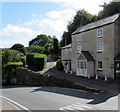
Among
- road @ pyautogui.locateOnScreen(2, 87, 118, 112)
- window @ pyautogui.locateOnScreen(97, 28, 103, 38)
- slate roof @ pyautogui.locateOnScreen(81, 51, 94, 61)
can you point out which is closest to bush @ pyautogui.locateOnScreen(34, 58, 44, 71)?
slate roof @ pyautogui.locateOnScreen(81, 51, 94, 61)

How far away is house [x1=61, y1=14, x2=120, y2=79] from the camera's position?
2142 cm

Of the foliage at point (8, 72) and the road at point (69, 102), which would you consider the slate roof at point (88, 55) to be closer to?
the road at point (69, 102)

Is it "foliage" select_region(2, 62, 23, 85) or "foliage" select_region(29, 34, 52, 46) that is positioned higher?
"foliage" select_region(29, 34, 52, 46)

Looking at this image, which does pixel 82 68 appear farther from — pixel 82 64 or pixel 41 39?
pixel 41 39

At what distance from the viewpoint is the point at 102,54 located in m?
23.2

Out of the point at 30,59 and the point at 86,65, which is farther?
the point at 30,59

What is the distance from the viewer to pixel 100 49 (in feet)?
78.2

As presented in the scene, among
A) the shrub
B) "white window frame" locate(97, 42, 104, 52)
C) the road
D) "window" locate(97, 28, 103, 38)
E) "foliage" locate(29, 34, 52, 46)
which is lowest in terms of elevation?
the road

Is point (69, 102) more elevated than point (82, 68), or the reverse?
point (82, 68)

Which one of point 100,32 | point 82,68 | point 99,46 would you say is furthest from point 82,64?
point 100,32

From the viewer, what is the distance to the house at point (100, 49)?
21.4 m

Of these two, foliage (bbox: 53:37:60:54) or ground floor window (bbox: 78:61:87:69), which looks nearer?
ground floor window (bbox: 78:61:87:69)

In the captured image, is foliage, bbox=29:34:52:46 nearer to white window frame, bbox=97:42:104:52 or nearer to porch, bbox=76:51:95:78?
porch, bbox=76:51:95:78

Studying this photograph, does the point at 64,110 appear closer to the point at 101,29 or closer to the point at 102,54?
the point at 102,54
